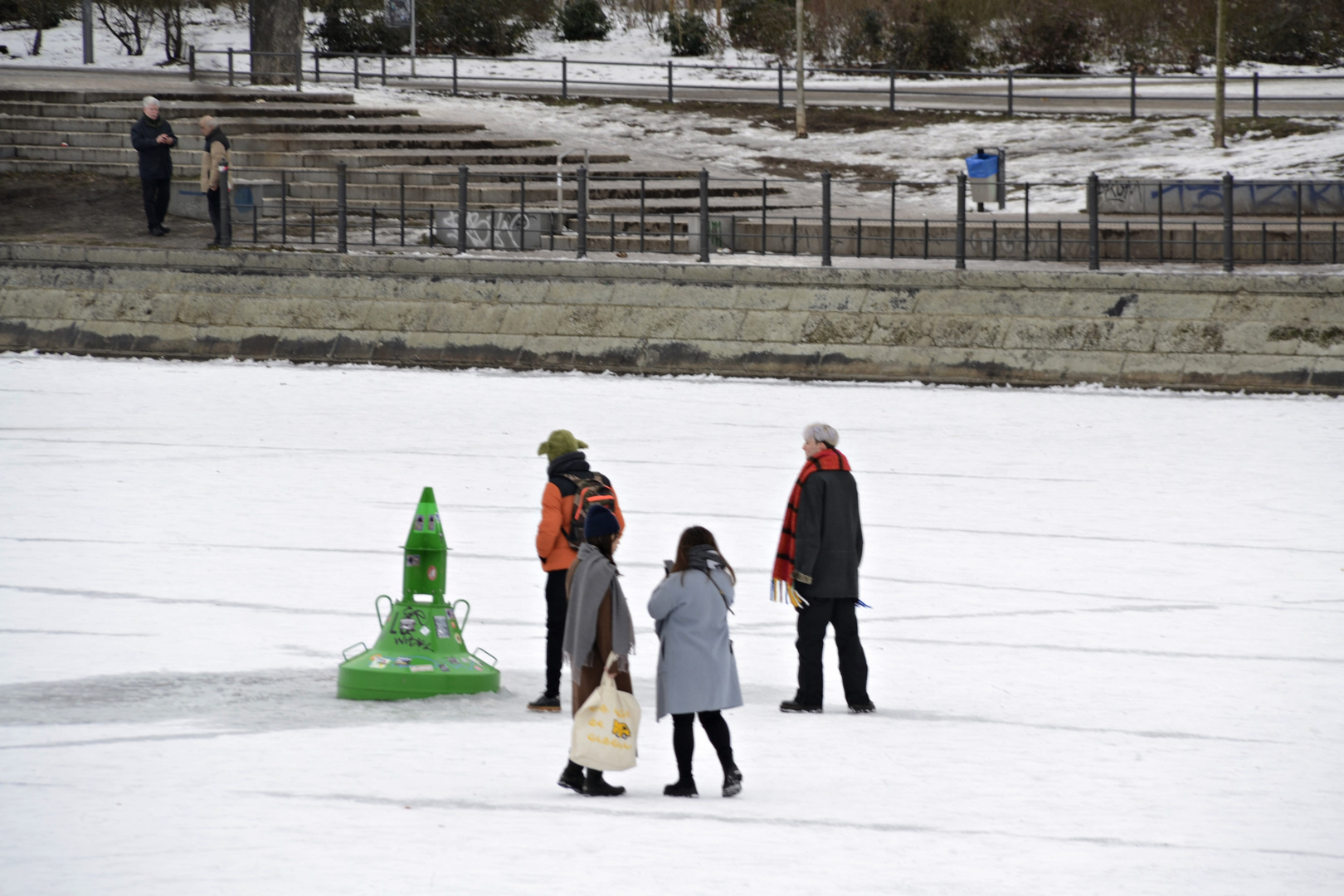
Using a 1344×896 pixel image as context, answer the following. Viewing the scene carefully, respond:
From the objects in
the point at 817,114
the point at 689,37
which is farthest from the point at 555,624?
the point at 689,37

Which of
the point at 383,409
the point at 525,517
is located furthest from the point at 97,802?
the point at 383,409

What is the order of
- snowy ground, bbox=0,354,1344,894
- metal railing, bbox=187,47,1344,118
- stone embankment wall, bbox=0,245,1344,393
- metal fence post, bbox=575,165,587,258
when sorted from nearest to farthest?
snowy ground, bbox=0,354,1344,894 < stone embankment wall, bbox=0,245,1344,393 < metal fence post, bbox=575,165,587,258 < metal railing, bbox=187,47,1344,118

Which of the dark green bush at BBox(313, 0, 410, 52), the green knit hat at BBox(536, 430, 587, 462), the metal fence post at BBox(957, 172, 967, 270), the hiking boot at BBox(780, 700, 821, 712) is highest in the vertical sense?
the dark green bush at BBox(313, 0, 410, 52)

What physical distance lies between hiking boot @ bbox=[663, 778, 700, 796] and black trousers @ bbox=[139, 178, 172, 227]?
1511cm

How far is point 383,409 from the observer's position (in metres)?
14.7

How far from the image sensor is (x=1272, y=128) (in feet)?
80.3

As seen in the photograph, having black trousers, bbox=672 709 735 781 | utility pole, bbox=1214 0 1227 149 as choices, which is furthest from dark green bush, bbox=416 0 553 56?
black trousers, bbox=672 709 735 781

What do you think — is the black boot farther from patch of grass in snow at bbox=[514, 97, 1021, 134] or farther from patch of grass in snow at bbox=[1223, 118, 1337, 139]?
patch of grass in snow at bbox=[514, 97, 1021, 134]

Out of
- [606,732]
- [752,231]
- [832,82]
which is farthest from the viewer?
[832,82]

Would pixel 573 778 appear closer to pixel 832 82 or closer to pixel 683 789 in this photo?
pixel 683 789

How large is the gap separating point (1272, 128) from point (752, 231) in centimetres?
982

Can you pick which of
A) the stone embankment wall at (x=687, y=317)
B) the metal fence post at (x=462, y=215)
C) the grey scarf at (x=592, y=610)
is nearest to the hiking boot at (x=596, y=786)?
the grey scarf at (x=592, y=610)

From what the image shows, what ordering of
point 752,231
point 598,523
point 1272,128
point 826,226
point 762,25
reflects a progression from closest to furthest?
point 598,523, point 826,226, point 752,231, point 1272,128, point 762,25

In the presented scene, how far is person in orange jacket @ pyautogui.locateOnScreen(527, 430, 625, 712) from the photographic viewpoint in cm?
692
